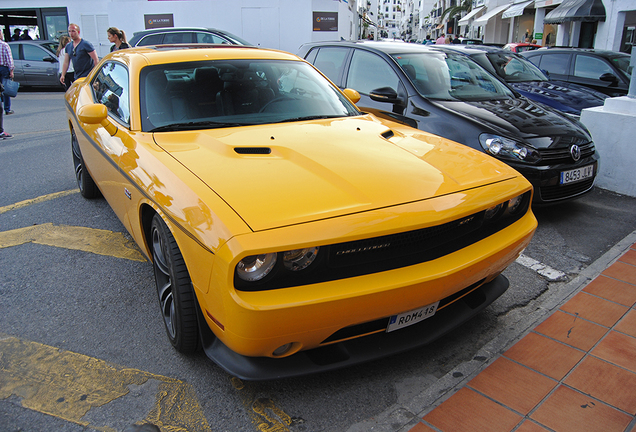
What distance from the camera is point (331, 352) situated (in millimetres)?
1989

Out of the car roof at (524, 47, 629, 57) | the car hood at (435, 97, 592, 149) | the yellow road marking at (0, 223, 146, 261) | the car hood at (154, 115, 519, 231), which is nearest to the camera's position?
the car hood at (154, 115, 519, 231)

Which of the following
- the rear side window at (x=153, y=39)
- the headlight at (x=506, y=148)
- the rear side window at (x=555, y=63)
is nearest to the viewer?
the headlight at (x=506, y=148)

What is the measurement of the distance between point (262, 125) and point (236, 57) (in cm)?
75

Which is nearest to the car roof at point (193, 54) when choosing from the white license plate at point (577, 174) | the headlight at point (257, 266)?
the headlight at point (257, 266)

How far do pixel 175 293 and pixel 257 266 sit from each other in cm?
59

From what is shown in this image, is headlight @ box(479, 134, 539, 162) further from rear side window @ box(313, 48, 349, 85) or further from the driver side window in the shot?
the driver side window

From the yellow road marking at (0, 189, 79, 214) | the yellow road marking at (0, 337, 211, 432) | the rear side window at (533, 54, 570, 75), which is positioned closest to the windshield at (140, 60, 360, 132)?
the yellow road marking at (0, 337, 211, 432)

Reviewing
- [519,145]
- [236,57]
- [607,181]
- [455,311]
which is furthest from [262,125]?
[607,181]

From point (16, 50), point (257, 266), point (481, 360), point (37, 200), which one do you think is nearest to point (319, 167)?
point (257, 266)

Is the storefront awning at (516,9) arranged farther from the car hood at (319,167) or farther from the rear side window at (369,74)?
the car hood at (319,167)

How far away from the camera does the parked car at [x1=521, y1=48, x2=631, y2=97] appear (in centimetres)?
827

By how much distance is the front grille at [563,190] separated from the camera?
409 centimetres

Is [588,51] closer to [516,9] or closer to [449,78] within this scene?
[449,78]

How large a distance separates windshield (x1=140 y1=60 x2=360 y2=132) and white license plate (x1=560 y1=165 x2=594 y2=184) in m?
2.06
